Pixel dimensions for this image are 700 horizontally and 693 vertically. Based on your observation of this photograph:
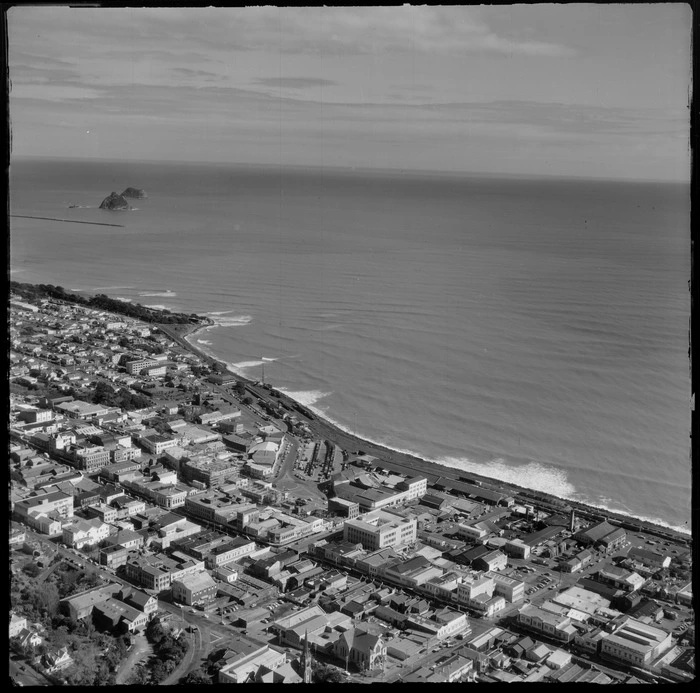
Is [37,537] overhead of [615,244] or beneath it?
beneath

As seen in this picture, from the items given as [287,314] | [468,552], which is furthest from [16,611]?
[287,314]

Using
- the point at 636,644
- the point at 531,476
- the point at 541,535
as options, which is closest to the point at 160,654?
the point at 636,644

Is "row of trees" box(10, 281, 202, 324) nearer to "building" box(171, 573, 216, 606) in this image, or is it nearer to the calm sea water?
the calm sea water

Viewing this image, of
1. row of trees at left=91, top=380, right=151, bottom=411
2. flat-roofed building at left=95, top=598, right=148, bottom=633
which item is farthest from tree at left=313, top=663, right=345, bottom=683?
row of trees at left=91, top=380, right=151, bottom=411

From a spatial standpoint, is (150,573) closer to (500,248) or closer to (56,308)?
(56,308)

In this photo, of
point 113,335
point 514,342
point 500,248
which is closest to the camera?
point 514,342

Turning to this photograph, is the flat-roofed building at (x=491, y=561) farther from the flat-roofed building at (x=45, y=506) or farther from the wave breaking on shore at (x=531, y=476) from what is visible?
the flat-roofed building at (x=45, y=506)
